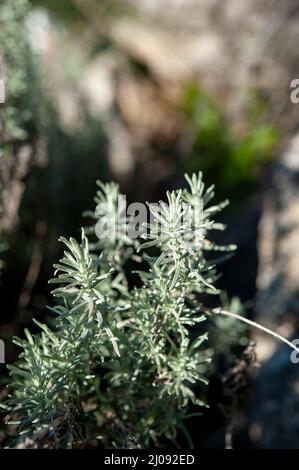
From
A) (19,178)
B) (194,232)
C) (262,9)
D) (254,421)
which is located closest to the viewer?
(194,232)

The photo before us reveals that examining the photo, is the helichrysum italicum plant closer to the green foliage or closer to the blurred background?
the blurred background

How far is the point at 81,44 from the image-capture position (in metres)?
6.21

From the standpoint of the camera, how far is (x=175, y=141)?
6539 millimetres

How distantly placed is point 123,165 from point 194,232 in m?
3.80

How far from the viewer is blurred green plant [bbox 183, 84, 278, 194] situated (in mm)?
5363

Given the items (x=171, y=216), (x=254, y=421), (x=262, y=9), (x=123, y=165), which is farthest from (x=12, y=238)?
(x=262, y=9)

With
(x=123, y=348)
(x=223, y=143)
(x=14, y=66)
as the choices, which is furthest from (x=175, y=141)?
(x=123, y=348)

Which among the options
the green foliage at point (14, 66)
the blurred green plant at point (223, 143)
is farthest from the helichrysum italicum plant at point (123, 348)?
the blurred green plant at point (223, 143)

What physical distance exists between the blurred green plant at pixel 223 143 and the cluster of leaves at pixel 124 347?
12.5 feet

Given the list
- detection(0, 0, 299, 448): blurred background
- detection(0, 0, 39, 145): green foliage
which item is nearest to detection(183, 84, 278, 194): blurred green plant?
detection(0, 0, 299, 448): blurred background

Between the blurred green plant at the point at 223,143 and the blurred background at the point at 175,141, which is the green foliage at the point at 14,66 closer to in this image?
the blurred background at the point at 175,141

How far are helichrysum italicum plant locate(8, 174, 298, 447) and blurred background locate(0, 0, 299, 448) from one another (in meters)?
0.30

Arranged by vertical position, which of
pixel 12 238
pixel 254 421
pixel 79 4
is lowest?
pixel 254 421

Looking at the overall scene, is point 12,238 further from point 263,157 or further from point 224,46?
point 224,46
